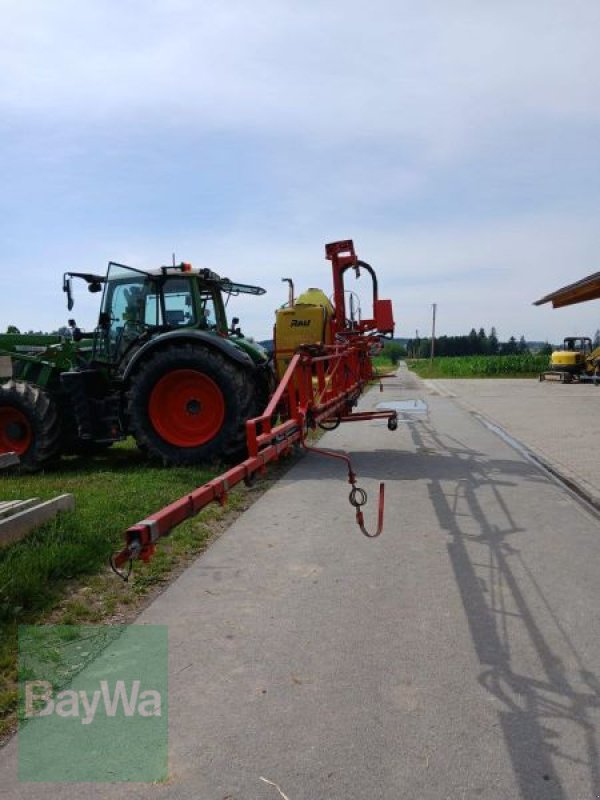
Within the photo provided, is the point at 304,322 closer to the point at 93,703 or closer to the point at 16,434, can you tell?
the point at 16,434

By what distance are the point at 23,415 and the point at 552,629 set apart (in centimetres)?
682

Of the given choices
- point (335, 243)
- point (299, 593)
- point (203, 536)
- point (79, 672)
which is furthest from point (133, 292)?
point (79, 672)

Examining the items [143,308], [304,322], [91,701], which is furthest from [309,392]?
[304,322]

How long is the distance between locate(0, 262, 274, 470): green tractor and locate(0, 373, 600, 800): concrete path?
2229mm

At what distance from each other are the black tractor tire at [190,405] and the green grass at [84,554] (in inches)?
20.7

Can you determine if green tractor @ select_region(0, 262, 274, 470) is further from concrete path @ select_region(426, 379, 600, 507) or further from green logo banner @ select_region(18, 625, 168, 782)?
green logo banner @ select_region(18, 625, 168, 782)

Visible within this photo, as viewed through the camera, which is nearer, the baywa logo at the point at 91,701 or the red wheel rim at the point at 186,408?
the baywa logo at the point at 91,701

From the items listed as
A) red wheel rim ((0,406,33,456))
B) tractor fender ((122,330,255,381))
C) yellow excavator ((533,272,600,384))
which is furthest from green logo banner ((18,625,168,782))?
yellow excavator ((533,272,600,384))

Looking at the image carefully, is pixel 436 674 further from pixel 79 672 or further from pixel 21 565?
pixel 21 565

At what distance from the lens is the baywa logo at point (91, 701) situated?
286cm

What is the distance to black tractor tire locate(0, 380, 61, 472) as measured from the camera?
8141mm

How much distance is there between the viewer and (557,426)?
42.3 ft

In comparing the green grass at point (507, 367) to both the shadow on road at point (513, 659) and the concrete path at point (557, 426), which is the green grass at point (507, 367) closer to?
the concrete path at point (557, 426)

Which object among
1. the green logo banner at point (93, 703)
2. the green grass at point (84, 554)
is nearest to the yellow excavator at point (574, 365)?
the green grass at point (84, 554)
